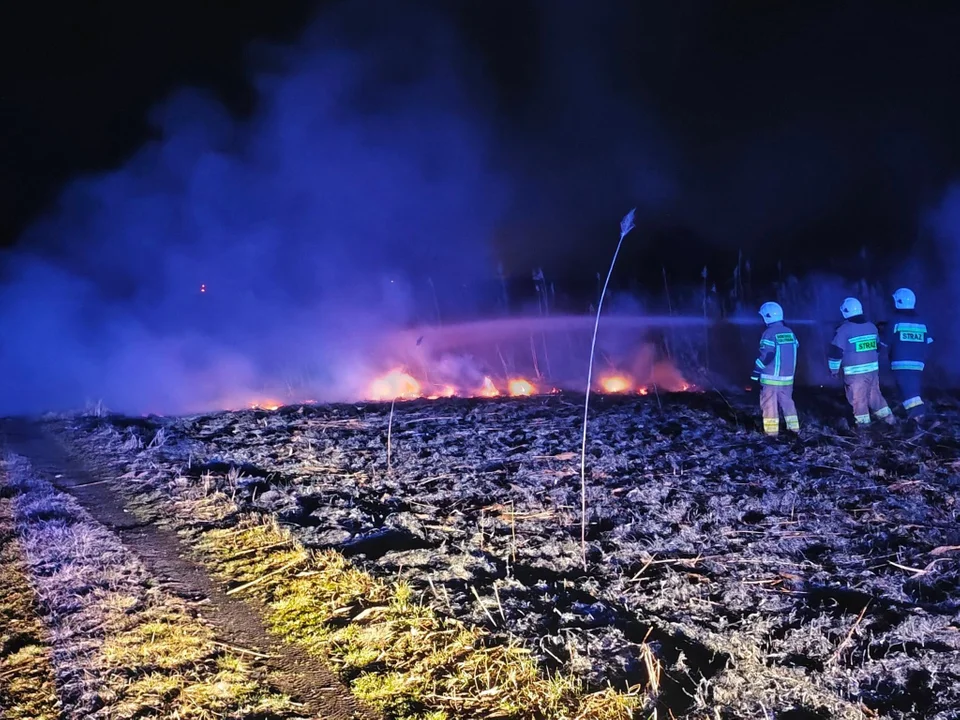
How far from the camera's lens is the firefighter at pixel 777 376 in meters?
8.38

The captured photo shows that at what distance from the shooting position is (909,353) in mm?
9031

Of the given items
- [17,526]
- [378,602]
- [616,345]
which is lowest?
[378,602]

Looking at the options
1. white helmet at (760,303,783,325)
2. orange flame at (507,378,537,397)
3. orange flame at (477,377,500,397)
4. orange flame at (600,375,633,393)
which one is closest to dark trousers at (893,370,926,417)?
white helmet at (760,303,783,325)

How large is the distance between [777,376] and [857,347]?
129 cm

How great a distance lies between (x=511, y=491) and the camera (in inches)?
229

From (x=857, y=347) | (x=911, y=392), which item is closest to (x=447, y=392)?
(x=857, y=347)

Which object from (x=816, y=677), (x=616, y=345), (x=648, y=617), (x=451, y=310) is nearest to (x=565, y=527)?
(x=648, y=617)

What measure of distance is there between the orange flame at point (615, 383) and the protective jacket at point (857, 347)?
15.6 ft

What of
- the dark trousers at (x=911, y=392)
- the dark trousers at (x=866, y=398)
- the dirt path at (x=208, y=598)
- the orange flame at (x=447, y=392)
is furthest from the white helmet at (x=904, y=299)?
the dirt path at (x=208, y=598)

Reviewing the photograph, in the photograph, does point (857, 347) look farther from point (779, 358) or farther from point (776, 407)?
point (776, 407)

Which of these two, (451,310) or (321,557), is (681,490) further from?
(451,310)

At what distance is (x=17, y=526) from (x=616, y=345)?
39.0 feet

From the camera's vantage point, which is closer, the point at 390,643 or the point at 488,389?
the point at 390,643

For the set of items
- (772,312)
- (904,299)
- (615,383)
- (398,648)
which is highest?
(904,299)
